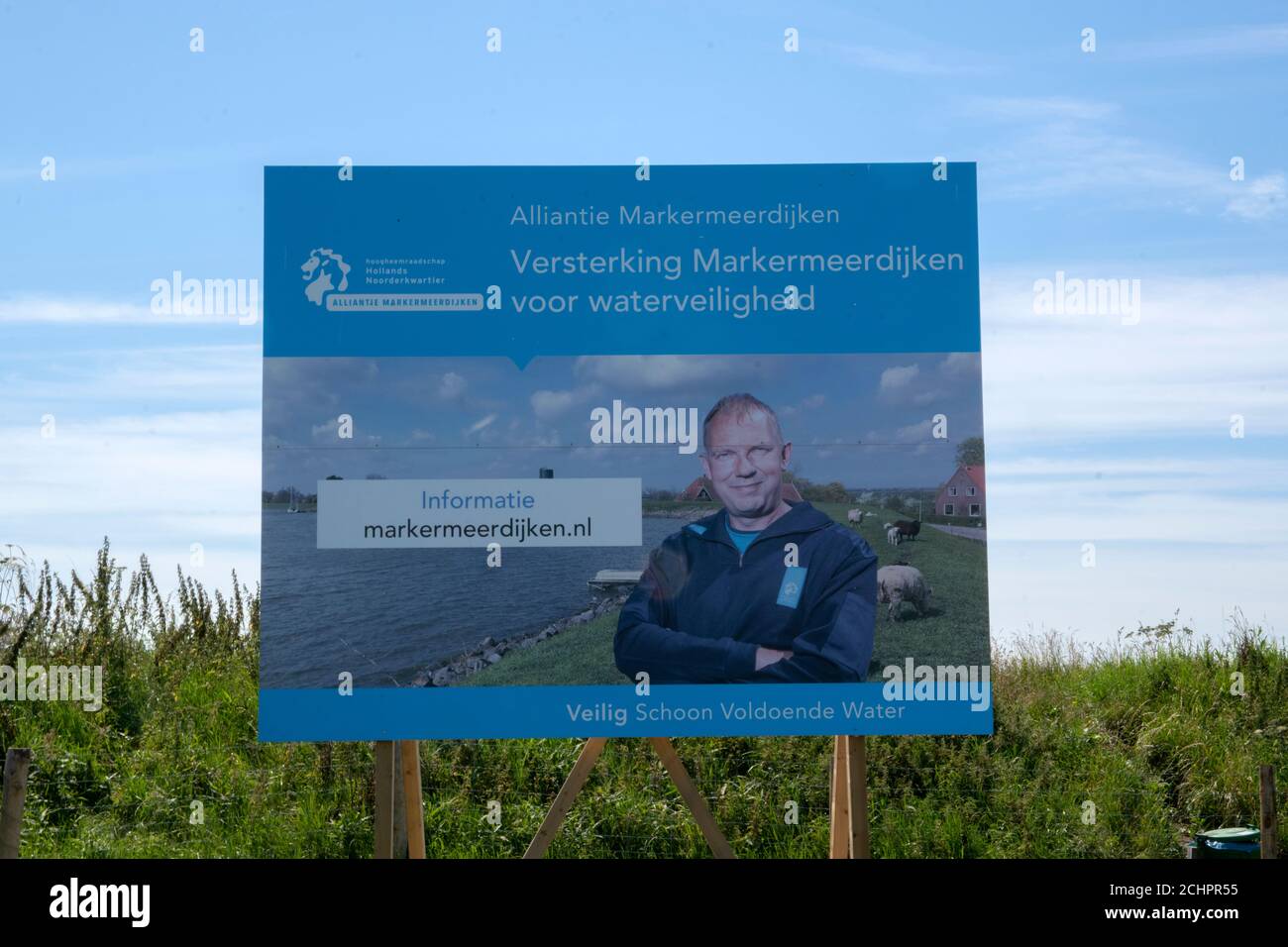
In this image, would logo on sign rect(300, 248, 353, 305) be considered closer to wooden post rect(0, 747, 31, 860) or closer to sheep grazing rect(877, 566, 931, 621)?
wooden post rect(0, 747, 31, 860)

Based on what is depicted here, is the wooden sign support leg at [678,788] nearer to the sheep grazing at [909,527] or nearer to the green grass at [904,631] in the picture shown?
the green grass at [904,631]

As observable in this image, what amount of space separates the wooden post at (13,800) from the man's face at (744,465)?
447 centimetres

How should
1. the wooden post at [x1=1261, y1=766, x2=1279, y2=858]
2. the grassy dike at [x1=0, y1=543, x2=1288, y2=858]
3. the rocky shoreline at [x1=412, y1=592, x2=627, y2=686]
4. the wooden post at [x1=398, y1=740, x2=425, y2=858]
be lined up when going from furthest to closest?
the grassy dike at [x1=0, y1=543, x2=1288, y2=858] < the wooden post at [x1=1261, y1=766, x2=1279, y2=858] < the wooden post at [x1=398, y1=740, x2=425, y2=858] < the rocky shoreline at [x1=412, y1=592, x2=627, y2=686]

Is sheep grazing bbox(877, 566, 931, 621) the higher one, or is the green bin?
sheep grazing bbox(877, 566, 931, 621)

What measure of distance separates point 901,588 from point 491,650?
2357mm

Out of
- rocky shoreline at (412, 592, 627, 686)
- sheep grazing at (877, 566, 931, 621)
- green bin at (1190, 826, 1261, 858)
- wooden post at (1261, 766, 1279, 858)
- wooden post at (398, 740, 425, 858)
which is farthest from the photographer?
green bin at (1190, 826, 1261, 858)

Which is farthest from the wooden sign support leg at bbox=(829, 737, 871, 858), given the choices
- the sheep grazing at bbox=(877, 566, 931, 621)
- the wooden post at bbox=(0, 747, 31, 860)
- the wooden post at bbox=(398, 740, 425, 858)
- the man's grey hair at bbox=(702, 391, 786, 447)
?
the wooden post at bbox=(0, 747, 31, 860)

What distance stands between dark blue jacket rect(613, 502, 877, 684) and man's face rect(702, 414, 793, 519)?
14 centimetres

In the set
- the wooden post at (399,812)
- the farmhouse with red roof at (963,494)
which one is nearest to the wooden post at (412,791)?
the wooden post at (399,812)

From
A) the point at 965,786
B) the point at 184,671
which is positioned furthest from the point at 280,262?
the point at 965,786

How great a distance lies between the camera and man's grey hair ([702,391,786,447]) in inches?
287

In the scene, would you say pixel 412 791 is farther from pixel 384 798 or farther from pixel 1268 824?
pixel 1268 824

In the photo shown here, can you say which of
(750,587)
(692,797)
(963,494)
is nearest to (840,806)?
(692,797)

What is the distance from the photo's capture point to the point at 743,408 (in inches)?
287
